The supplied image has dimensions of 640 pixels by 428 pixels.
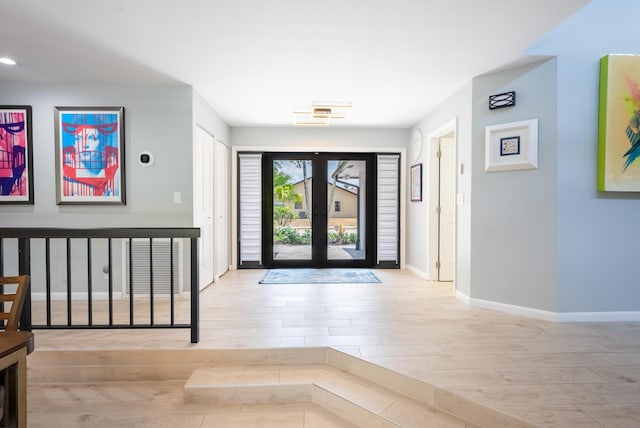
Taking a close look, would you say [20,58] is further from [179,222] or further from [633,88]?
[633,88]

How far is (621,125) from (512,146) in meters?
0.86

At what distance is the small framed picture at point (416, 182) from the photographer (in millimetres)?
5113

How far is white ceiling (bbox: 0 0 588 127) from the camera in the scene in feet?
7.63

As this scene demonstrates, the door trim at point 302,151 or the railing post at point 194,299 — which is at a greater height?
the door trim at point 302,151

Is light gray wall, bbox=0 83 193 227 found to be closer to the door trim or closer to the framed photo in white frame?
the door trim

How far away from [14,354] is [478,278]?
3.59 metres

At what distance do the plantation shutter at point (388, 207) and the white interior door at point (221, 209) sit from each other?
248cm

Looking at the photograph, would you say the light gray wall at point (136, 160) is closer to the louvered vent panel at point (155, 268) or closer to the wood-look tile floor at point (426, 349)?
the louvered vent panel at point (155, 268)

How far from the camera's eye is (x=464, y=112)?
3.74 metres

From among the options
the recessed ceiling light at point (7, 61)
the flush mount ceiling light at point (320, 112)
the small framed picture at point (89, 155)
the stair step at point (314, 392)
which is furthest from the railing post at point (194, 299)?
the recessed ceiling light at point (7, 61)

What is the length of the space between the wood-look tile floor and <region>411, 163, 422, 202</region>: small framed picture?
187 centimetres

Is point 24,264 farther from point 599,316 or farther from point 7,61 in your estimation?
point 599,316

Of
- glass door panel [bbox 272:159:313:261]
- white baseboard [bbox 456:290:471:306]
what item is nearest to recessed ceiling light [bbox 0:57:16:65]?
glass door panel [bbox 272:159:313:261]

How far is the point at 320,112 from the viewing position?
4.18m
